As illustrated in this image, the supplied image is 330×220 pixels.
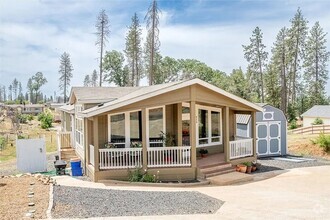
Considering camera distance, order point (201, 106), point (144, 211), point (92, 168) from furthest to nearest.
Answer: point (201, 106) < point (92, 168) < point (144, 211)

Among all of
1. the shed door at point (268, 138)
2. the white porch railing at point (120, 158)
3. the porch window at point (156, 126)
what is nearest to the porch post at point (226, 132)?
the porch window at point (156, 126)

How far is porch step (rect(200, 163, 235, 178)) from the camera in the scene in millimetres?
13872

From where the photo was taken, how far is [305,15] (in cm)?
4847

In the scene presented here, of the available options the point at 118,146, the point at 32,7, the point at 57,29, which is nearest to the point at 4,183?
the point at 118,146

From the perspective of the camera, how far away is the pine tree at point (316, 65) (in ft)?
167

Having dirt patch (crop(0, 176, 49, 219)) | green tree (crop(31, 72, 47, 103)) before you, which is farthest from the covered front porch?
green tree (crop(31, 72, 47, 103))

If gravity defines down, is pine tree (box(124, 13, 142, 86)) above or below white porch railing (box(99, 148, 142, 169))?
above

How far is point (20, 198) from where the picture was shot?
8719 mm

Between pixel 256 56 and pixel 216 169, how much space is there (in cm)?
4134

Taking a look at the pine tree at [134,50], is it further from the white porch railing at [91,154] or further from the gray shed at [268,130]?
the white porch railing at [91,154]

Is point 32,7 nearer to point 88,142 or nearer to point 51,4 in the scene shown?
point 51,4

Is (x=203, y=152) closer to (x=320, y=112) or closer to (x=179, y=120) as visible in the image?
(x=179, y=120)

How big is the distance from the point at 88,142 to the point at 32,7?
6.86 metres

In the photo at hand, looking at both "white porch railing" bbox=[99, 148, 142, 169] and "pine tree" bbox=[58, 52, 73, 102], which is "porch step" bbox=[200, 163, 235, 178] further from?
"pine tree" bbox=[58, 52, 73, 102]
